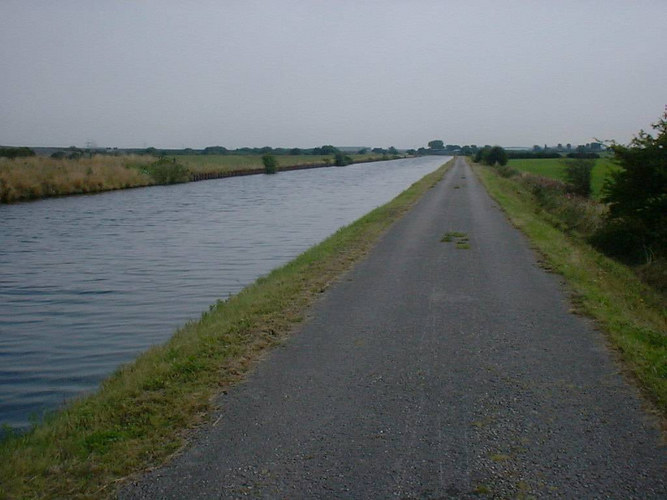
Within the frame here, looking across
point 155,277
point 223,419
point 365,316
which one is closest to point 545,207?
point 155,277

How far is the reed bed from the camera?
36.1 meters

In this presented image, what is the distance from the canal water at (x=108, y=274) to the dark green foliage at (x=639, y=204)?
891 centimetres

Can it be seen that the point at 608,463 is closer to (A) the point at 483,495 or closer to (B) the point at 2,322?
(A) the point at 483,495

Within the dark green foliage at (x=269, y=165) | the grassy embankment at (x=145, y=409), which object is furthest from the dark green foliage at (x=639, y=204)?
the dark green foliage at (x=269, y=165)

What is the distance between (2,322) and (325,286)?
5.57 metres

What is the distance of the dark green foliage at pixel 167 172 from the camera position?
54850 mm

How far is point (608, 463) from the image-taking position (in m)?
4.46

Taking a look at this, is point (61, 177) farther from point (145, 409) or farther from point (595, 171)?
point (145, 409)

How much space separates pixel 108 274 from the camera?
1474 centimetres

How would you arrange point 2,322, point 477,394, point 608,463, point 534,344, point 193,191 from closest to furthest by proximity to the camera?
point 608,463
point 477,394
point 534,344
point 2,322
point 193,191

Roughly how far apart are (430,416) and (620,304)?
5670mm

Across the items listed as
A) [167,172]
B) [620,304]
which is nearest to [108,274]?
[620,304]

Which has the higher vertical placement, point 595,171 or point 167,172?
point 595,171

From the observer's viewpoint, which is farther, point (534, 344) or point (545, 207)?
point (545, 207)
